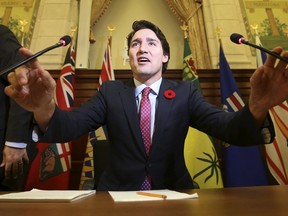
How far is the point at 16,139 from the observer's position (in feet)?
5.32

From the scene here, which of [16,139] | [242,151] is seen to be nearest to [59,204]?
[16,139]

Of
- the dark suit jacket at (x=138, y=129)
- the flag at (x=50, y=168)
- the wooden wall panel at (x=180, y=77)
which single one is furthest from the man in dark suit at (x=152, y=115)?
the wooden wall panel at (x=180, y=77)

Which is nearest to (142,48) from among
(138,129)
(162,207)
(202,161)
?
(138,129)

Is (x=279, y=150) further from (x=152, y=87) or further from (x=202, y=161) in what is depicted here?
(x=152, y=87)

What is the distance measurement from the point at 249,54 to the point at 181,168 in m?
3.58

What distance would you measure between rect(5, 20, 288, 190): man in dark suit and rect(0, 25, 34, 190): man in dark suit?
299 mm

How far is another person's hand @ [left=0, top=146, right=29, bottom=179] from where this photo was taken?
159 centimetres

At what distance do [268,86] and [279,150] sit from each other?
1.96 metres

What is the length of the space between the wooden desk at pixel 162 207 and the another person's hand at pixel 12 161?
75cm

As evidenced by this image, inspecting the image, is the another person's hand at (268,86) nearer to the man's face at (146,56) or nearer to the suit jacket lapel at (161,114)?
the suit jacket lapel at (161,114)

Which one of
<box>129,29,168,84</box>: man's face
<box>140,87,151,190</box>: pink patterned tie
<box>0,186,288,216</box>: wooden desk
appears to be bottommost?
<box>0,186,288,216</box>: wooden desk

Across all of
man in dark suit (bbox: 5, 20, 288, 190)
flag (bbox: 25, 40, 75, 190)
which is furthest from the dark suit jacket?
flag (bbox: 25, 40, 75, 190)

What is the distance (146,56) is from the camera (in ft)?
5.89

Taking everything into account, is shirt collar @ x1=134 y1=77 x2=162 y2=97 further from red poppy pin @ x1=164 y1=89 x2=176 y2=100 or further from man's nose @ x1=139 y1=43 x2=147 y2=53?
man's nose @ x1=139 y1=43 x2=147 y2=53
